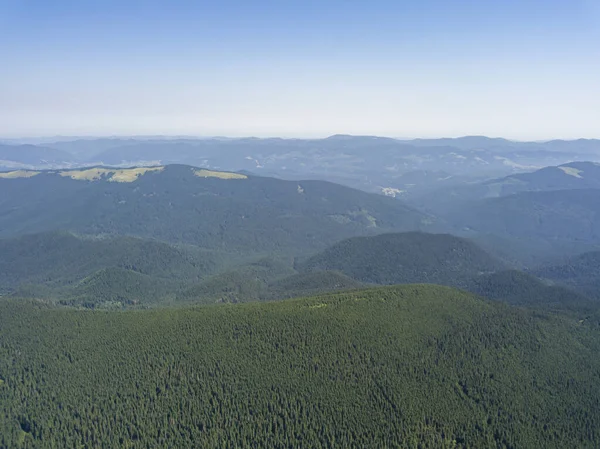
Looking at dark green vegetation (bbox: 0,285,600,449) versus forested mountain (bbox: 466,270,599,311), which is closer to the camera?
dark green vegetation (bbox: 0,285,600,449)

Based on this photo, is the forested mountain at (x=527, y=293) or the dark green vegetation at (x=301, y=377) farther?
the forested mountain at (x=527, y=293)

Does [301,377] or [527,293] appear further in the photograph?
[527,293]

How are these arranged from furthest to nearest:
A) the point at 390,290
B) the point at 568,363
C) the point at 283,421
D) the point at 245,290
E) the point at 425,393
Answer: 1. the point at 245,290
2. the point at 390,290
3. the point at 568,363
4. the point at 425,393
5. the point at 283,421

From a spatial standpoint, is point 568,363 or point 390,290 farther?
point 390,290

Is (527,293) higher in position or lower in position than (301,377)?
lower

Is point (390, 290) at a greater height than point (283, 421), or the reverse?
point (390, 290)

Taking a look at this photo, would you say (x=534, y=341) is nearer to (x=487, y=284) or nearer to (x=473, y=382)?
(x=473, y=382)

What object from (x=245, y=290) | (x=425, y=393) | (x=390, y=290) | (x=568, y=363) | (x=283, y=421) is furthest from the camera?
(x=245, y=290)

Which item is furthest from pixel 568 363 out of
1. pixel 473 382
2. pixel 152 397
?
pixel 152 397
